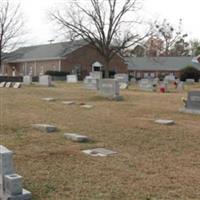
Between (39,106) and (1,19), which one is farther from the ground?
(1,19)

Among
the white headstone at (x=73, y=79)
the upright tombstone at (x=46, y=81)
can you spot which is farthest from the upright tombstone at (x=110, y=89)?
the white headstone at (x=73, y=79)

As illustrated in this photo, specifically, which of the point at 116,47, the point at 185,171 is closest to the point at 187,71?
the point at 116,47

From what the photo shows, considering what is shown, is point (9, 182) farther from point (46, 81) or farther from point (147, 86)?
point (46, 81)

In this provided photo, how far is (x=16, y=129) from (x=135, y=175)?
4.79 m

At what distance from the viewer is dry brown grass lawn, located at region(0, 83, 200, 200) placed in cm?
525

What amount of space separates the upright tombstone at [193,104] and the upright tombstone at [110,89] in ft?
18.3

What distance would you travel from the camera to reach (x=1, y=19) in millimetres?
53562

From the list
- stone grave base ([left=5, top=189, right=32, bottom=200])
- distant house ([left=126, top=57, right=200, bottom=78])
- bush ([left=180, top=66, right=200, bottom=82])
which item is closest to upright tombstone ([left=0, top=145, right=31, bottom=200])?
stone grave base ([left=5, top=189, right=32, bottom=200])

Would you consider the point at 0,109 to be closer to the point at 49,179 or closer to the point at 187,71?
the point at 49,179

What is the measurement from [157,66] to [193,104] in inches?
2476

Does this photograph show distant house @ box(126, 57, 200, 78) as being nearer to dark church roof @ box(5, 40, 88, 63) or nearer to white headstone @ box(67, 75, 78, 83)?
dark church roof @ box(5, 40, 88, 63)

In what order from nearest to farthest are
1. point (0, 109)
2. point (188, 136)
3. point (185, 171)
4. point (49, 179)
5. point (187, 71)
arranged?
point (49, 179) → point (185, 171) → point (188, 136) → point (0, 109) → point (187, 71)

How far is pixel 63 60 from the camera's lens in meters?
57.8

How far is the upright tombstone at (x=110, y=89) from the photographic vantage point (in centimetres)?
1998
